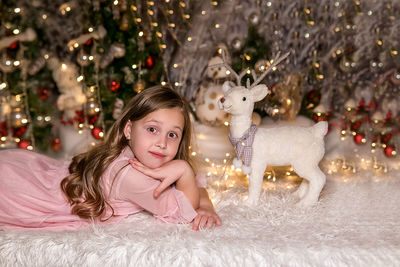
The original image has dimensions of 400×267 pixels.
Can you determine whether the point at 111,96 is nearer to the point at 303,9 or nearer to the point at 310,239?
the point at 303,9

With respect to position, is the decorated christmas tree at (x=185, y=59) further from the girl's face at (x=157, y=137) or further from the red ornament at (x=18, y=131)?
the girl's face at (x=157, y=137)

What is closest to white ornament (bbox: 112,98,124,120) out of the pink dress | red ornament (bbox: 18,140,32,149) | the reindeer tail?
red ornament (bbox: 18,140,32,149)

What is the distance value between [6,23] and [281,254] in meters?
1.69

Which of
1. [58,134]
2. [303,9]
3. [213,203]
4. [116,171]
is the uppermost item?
[303,9]

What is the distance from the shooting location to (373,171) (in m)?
1.93

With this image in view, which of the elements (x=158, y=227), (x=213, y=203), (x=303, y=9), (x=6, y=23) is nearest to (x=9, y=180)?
(x=158, y=227)

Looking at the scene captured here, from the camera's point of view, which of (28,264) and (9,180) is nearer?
(28,264)

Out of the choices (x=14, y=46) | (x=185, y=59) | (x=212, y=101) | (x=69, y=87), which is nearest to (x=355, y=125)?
(x=212, y=101)

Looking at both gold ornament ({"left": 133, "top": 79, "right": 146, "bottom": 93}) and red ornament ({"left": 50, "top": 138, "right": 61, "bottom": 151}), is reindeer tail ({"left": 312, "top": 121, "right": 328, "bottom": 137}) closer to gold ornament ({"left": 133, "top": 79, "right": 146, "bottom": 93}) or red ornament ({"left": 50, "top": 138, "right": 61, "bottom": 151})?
gold ornament ({"left": 133, "top": 79, "right": 146, "bottom": 93})

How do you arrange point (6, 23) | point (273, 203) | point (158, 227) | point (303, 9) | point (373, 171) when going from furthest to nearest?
1. point (303, 9)
2. point (6, 23)
3. point (373, 171)
4. point (273, 203)
5. point (158, 227)

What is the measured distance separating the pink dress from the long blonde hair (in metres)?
0.02

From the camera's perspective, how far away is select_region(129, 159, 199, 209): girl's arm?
128 cm

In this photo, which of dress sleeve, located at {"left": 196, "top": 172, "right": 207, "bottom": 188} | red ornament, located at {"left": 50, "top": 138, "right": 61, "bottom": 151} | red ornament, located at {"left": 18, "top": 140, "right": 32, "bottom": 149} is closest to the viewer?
dress sleeve, located at {"left": 196, "top": 172, "right": 207, "bottom": 188}

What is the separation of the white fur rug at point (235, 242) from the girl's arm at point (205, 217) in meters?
0.03
